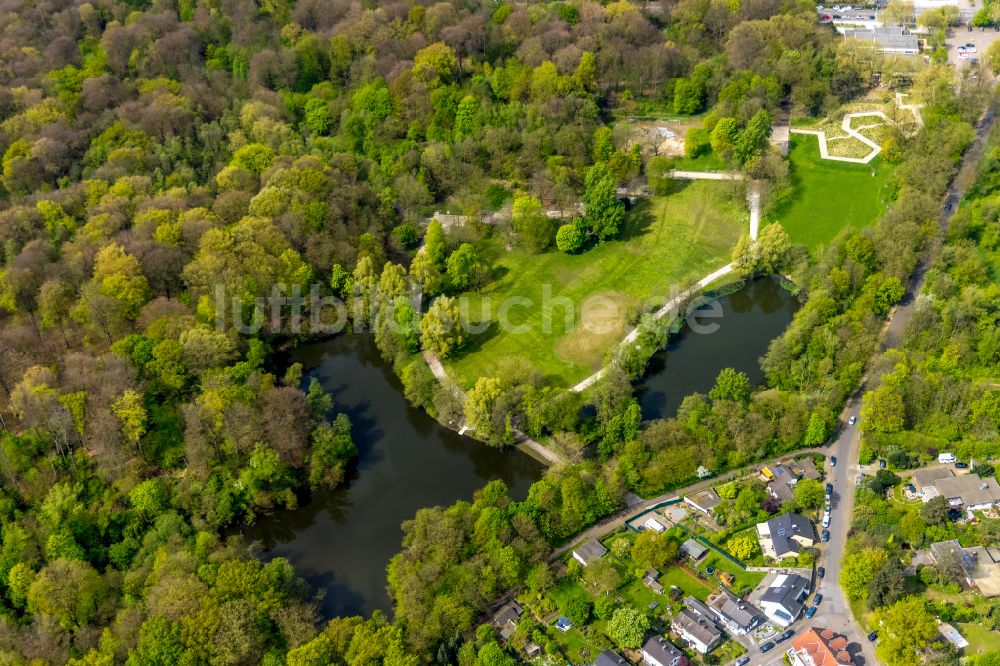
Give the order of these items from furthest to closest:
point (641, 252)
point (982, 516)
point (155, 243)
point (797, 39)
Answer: point (797, 39) < point (641, 252) < point (155, 243) < point (982, 516)

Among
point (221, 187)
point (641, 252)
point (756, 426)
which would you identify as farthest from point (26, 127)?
point (756, 426)

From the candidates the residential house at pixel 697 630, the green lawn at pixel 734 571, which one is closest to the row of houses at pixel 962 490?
the green lawn at pixel 734 571

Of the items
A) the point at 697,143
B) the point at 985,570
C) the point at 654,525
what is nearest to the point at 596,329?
the point at 654,525

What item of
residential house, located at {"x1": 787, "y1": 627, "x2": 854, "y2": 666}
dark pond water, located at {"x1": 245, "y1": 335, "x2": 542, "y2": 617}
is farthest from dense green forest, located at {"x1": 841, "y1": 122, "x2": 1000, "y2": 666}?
dark pond water, located at {"x1": 245, "y1": 335, "x2": 542, "y2": 617}

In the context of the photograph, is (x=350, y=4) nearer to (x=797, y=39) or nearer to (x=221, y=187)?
(x=221, y=187)

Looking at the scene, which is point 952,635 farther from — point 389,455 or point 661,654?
point 389,455

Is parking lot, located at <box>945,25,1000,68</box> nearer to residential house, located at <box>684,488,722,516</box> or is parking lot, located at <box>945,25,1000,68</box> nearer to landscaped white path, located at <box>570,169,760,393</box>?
landscaped white path, located at <box>570,169,760,393</box>
